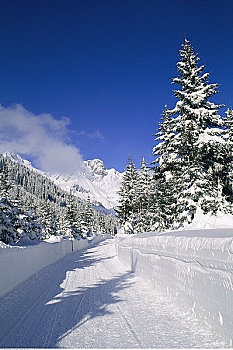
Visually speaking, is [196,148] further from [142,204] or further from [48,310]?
[142,204]

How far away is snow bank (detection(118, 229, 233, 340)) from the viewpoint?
306cm

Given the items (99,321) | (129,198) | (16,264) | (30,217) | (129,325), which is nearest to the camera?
(129,325)

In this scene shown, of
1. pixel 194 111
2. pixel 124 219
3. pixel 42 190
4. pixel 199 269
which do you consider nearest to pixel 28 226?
pixel 124 219

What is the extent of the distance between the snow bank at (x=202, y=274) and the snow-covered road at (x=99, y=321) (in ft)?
0.78

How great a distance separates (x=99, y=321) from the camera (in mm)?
4156

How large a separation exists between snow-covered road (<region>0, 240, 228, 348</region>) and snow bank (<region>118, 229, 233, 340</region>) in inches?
9.4

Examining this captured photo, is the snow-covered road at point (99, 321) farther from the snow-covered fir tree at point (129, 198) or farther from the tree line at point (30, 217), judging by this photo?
the snow-covered fir tree at point (129, 198)

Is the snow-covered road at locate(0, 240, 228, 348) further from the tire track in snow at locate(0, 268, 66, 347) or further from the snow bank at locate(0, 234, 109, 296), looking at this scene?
the snow bank at locate(0, 234, 109, 296)

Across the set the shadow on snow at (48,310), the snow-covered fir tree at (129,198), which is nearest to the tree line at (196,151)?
the shadow on snow at (48,310)

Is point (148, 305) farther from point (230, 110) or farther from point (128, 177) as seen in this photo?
point (128, 177)

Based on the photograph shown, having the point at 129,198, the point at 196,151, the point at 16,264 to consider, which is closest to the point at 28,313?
the point at 16,264

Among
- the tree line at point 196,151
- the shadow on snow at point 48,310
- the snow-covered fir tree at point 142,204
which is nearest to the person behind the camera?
the shadow on snow at point 48,310

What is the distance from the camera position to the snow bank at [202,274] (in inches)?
120

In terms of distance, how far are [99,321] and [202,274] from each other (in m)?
2.15
